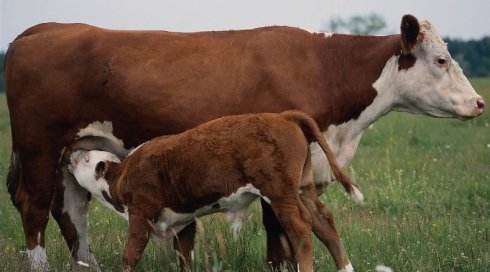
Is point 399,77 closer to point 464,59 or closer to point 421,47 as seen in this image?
point 421,47

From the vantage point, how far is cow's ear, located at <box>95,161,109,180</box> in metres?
7.47

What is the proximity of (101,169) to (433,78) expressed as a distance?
2534mm

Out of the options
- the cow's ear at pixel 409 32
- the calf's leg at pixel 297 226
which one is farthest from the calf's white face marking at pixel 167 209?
the cow's ear at pixel 409 32

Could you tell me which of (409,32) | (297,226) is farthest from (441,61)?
(297,226)

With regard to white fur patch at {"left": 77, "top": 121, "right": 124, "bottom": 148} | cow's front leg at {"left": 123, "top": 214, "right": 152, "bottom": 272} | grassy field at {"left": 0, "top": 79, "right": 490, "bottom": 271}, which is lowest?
grassy field at {"left": 0, "top": 79, "right": 490, "bottom": 271}

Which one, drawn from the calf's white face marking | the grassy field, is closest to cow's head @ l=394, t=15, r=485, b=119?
the grassy field

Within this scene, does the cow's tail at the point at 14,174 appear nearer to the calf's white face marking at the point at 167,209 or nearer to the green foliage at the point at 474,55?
the calf's white face marking at the point at 167,209

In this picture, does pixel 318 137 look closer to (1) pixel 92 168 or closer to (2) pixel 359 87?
(2) pixel 359 87

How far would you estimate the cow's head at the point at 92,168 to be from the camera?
7.51 meters

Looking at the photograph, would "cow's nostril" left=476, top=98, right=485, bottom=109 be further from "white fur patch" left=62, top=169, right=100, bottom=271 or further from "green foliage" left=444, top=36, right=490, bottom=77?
"green foliage" left=444, top=36, right=490, bottom=77

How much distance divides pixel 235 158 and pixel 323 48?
5.40 feet

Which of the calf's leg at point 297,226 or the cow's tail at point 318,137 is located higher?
the cow's tail at point 318,137

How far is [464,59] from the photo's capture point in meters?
27.3

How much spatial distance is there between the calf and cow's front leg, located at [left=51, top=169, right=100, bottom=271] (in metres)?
1.21
